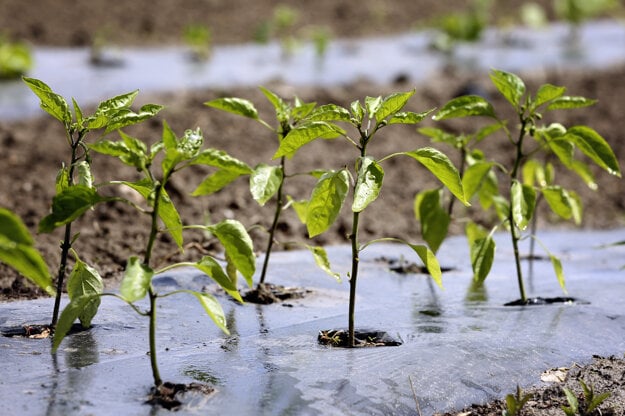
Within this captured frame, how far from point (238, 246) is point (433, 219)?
1275 mm

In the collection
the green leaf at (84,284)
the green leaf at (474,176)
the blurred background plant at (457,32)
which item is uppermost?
the blurred background plant at (457,32)

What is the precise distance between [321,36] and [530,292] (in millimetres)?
4912

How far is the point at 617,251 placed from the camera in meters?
4.64

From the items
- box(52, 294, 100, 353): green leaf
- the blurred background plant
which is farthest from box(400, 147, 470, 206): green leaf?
the blurred background plant

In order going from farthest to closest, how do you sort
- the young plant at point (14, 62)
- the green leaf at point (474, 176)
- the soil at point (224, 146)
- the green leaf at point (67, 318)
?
the young plant at point (14, 62) < the soil at point (224, 146) < the green leaf at point (474, 176) < the green leaf at point (67, 318)

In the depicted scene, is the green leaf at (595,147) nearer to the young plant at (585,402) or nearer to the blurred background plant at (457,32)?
the young plant at (585,402)

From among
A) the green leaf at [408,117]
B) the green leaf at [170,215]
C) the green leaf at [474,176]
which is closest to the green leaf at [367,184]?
the green leaf at [408,117]

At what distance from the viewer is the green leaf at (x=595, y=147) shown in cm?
314

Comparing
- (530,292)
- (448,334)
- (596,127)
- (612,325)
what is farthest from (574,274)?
(596,127)

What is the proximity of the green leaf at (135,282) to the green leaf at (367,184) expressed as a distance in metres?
0.61

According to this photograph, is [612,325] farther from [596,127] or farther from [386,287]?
[596,127]

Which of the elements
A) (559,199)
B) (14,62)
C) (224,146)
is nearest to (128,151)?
(559,199)

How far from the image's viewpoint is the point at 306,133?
276 cm

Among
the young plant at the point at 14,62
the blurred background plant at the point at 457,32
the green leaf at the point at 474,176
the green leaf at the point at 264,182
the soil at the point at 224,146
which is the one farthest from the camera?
the blurred background plant at the point at 457,32
